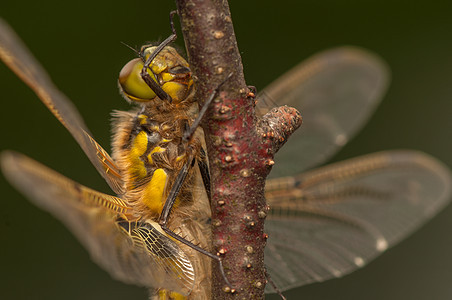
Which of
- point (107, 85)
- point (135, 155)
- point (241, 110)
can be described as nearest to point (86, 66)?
point (107, 85)

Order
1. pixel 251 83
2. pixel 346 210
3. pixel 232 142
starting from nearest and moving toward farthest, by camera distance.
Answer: pixel 232 142 < pixel 346 210 < pixel 251 83

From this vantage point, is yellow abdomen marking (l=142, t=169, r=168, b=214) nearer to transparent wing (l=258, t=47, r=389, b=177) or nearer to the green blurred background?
transparent wing (l=258, t=47, r=389, b=177)

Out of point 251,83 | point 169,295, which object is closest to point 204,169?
point 169,295

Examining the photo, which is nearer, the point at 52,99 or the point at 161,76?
the point at 161,76

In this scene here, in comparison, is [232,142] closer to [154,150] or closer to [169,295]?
[154,150]

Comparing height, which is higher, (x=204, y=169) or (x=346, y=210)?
(x=204, y=169)

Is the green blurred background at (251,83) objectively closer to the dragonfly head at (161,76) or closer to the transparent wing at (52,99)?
the transparent wing at (52,99)
